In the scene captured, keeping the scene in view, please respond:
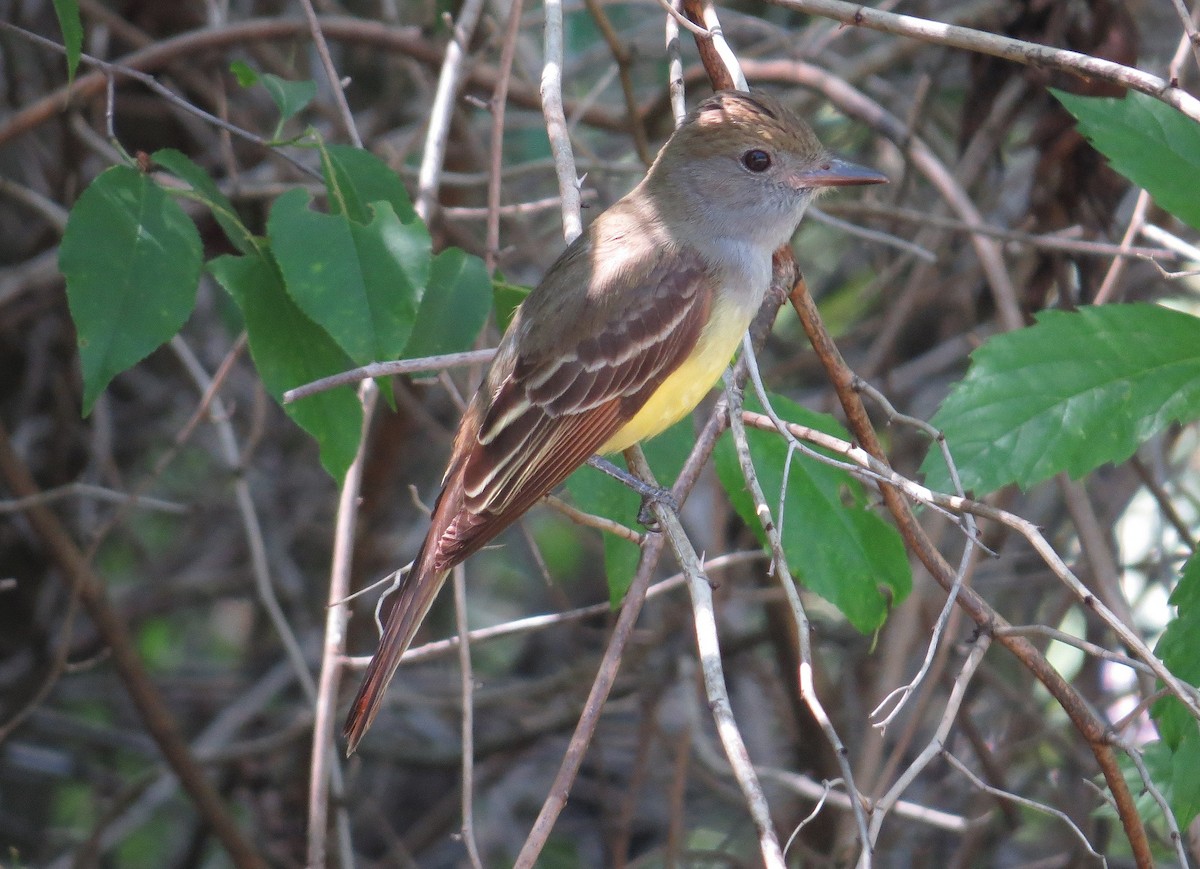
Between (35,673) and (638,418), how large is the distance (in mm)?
3344

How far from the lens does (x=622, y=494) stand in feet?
10.7

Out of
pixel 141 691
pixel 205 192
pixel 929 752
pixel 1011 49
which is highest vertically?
pixel 1011 49

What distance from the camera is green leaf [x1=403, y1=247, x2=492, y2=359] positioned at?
3.10m

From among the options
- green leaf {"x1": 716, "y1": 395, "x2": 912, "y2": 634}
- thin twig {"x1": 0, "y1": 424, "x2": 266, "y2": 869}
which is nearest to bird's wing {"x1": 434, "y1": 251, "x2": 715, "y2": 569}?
green leaf {"x1": 716, "y1": 395, "x2": 912, "y2": 634}

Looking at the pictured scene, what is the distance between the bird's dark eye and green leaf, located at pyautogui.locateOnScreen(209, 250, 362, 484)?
4.83 feet

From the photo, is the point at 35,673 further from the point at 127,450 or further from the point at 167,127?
the point at 167,127

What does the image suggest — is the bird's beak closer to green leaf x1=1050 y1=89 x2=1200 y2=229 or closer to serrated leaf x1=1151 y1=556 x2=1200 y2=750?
green leaf x1=1050 y1=89 x2=1200 y2=229

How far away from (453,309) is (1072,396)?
4.45ft

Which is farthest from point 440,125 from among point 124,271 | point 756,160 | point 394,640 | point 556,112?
point 394,640

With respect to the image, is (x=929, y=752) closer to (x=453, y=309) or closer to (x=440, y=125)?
(x=453, y=309)

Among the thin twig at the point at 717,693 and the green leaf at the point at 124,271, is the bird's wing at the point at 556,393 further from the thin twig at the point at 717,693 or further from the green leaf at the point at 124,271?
the green leaf at the point at 124,271

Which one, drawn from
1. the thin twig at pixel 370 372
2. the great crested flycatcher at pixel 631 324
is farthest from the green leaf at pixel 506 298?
the thin twig at pixel 370 372

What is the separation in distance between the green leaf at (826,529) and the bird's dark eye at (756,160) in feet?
3.19

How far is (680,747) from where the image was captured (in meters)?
4.73
